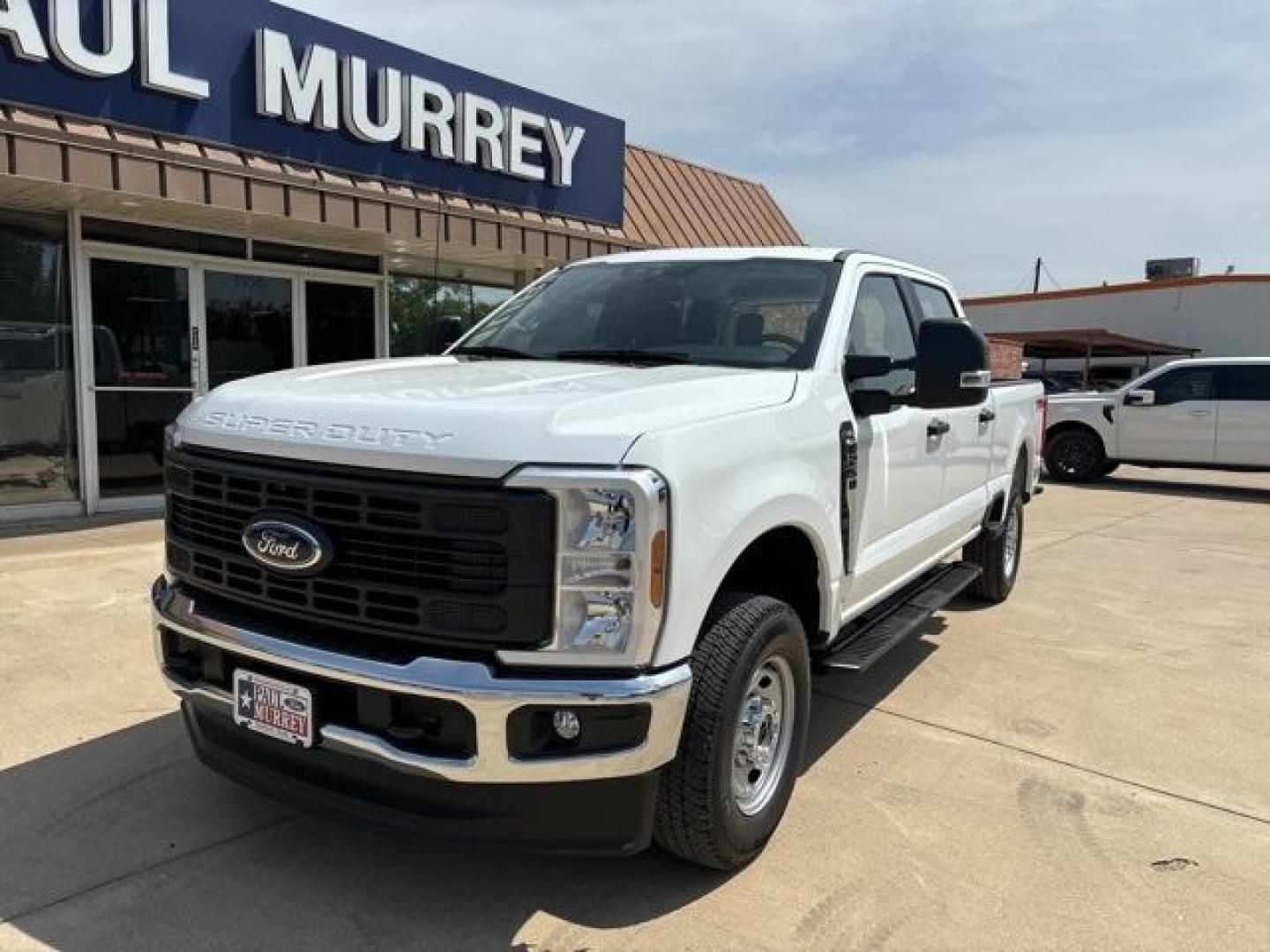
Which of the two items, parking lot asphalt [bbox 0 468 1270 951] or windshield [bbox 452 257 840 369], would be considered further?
windshield [bbox 452 257 840 369]

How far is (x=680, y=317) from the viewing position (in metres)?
3.99

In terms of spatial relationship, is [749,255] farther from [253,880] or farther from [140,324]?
[140,324]

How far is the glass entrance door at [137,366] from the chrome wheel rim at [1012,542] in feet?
23.5

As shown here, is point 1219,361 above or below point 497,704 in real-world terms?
above

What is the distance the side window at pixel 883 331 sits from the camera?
399 cm

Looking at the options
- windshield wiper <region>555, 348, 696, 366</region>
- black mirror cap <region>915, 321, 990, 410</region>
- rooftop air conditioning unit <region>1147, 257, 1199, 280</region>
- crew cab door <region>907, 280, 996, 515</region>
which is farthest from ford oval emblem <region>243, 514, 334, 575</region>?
rooftop air conditioning unit <region>1147, 257, 1199, 280</region>

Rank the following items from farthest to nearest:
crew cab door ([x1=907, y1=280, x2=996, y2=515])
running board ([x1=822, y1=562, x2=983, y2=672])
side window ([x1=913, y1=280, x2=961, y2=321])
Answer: side window ([x1=913, y1=280, x2=961, y2=321]) < crew cab door ([x1=907, y1=280, x2=996, y2=515]) < running board ([x1=822, y1=562, x2=983, y2=672])

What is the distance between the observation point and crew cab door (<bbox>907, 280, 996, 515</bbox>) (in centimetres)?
479

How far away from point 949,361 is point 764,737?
147 cm

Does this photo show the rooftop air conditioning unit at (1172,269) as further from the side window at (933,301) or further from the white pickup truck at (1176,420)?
the side window at (933,301)

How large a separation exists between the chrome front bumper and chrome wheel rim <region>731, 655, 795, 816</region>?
0.50 m

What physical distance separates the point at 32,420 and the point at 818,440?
756 cm

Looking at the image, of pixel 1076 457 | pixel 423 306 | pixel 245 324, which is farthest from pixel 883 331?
pixel 1076 457

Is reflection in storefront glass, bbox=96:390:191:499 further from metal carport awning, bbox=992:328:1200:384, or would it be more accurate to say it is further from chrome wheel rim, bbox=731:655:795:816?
metal carport awning, bbox=992:328:1200:384
